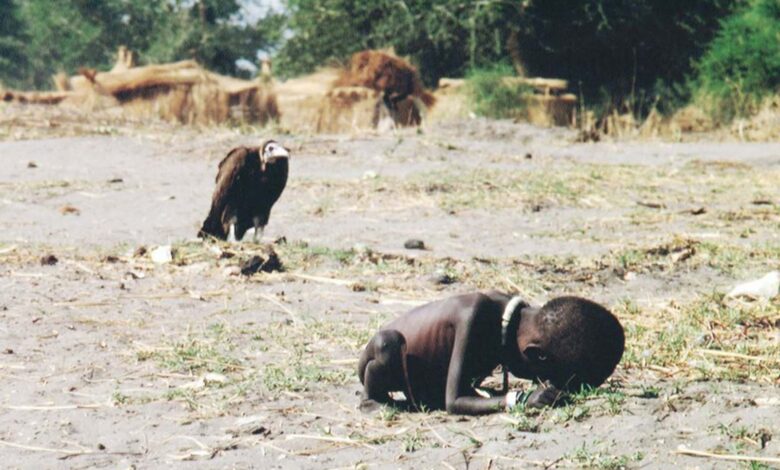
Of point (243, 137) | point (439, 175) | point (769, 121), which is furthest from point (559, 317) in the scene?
point (769, 121)

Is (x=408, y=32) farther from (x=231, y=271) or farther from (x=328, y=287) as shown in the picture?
(x=328, y=287)

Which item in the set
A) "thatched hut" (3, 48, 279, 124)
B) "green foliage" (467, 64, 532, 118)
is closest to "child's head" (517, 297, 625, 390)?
"thatched hut" (3, 48, 279, 124)

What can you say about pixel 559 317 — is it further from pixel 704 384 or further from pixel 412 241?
pixel 412 241

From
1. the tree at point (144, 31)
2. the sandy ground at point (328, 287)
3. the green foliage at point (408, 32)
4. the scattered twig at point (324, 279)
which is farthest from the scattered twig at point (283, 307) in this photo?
the tree at point (144, 31)

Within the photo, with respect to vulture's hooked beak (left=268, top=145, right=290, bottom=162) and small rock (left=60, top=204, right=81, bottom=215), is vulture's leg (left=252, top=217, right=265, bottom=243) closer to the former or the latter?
vulture's hooked beak (left=268, top=145, right=290, bottom=162)

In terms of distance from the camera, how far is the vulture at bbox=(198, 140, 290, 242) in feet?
27.6

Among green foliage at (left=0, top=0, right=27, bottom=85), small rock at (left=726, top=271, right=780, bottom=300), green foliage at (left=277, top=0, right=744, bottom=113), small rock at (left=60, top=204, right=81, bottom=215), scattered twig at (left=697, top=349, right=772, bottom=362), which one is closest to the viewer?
scattered twig at (left=697, top=349, right=772, bottom=362)

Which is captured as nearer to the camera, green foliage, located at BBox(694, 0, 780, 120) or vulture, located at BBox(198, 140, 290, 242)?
vulture, located at BBox(198, 140, 290, 242)

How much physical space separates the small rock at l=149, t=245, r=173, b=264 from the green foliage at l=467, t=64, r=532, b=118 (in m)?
13.0

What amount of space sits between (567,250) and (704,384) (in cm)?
409

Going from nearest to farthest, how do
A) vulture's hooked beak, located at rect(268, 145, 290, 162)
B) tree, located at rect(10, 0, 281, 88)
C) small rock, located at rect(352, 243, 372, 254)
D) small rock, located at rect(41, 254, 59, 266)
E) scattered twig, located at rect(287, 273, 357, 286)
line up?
scattered twig, located at rect(287, 273, 357, 286) < small rock, located at rect(41, 254, 59, 266) < small rock, located at rect(352, 243, 372, 254) < vulture's hooked beak, located at rect(268, 145, 290, 162) < tree, located at rect(10, 0, 281, 88)

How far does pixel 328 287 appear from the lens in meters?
7.01

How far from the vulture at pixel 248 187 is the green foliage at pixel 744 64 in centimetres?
1287

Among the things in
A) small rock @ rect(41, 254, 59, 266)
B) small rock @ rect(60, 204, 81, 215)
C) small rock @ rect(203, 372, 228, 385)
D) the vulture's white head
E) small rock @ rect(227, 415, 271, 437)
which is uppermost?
the vulture's white head
